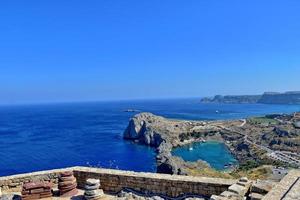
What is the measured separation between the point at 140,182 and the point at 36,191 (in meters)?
3.45

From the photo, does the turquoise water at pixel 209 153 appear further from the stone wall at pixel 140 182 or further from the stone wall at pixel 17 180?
the stone wall at pixel 17 180

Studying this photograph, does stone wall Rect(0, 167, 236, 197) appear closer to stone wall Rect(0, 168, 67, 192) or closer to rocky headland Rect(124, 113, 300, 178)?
stone wall Rect(0, 168, 67, 192)

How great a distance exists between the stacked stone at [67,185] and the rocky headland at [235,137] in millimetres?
56203

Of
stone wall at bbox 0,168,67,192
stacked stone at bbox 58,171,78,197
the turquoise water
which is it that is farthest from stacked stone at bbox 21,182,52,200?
the turquoise water

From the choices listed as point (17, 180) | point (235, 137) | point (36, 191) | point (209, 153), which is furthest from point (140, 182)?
point (235, 137)

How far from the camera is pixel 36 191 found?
11852mm

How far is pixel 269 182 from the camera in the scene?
424 inches

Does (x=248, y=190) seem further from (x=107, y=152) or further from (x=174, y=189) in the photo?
(x=107, y=152)

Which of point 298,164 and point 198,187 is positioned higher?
point 198,187

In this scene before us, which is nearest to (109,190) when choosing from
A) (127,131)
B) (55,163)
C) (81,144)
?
(55,163)

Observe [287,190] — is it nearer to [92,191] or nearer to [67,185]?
[92,191]

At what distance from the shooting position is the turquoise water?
8884cm

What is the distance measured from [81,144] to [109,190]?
295ft

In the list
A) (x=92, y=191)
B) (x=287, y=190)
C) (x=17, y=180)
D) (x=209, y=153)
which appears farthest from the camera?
(x=209, y=153)
